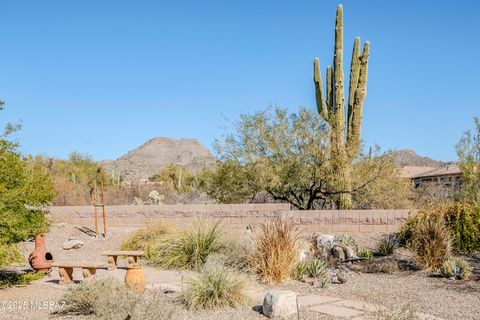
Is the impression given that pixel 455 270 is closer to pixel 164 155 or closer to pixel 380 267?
pixel 380 267

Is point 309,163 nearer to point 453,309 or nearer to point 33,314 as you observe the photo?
point 453,309

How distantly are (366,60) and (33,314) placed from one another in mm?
15243

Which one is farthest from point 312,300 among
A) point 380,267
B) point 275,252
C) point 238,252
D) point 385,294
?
point 380,267

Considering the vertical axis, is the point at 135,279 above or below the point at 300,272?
above

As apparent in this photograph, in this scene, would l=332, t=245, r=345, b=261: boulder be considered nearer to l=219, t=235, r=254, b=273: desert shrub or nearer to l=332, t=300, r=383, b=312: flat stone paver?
l=219, t=235, r=254, b=273: desert shrub

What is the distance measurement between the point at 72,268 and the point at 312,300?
440 cm

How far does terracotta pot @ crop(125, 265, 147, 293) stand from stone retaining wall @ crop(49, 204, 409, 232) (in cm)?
410

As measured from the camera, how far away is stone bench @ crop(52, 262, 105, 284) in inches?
366

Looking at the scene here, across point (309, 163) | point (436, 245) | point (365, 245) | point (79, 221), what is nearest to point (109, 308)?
point (436, 245)

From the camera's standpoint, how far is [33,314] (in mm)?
7316

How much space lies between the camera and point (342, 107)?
18875 millimetres

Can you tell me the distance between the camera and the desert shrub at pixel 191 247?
11.3 m

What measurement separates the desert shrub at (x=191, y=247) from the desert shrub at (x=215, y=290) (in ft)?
10.4

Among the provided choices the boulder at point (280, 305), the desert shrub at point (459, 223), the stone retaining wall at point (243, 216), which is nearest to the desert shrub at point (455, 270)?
the desert shrub at point (459, 223)
